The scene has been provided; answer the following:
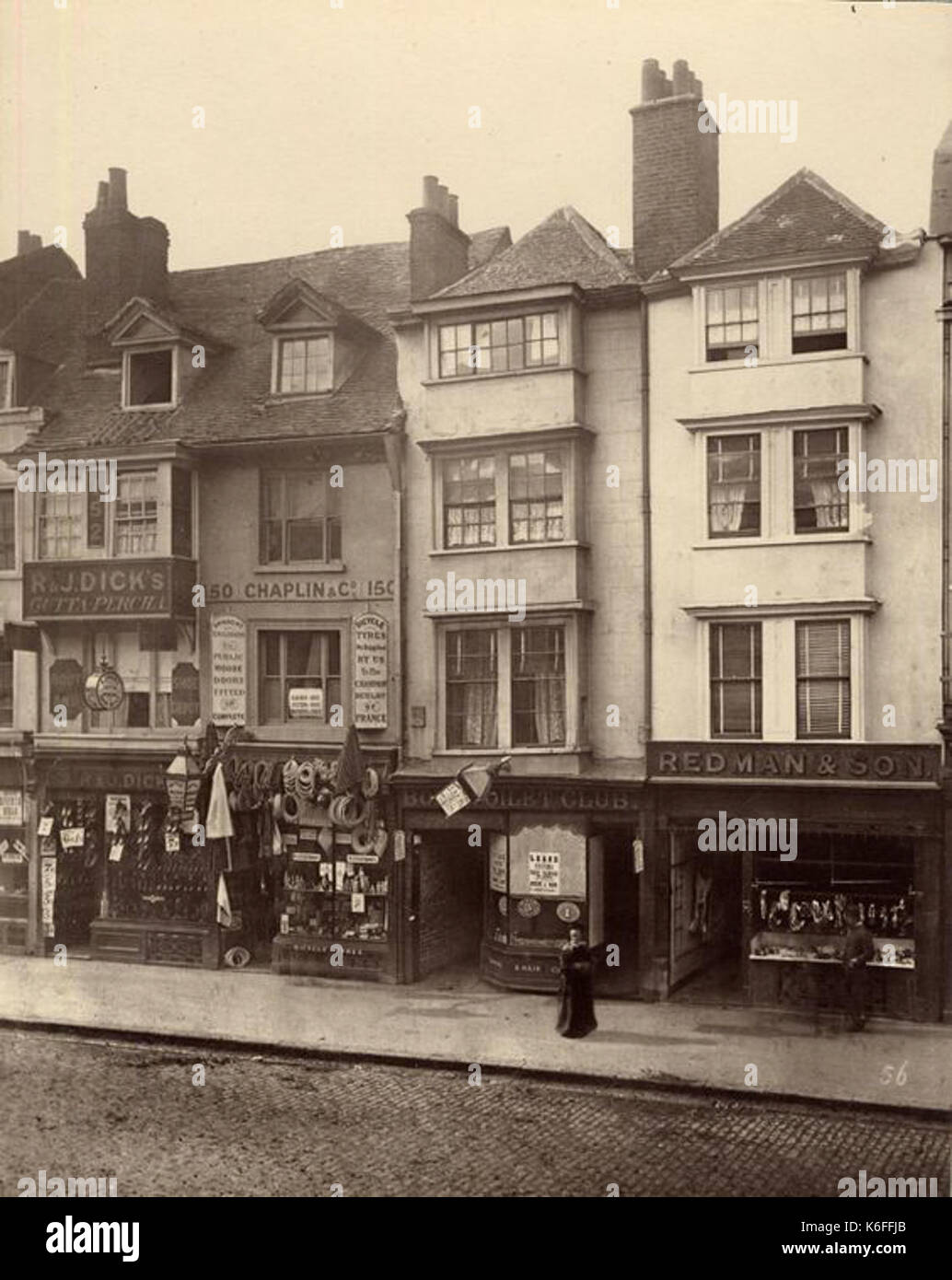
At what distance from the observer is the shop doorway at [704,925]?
18828 mm

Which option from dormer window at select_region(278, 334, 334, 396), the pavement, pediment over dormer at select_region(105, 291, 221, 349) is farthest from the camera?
pediment over dormer at select_region(105, 291, 221, 349)

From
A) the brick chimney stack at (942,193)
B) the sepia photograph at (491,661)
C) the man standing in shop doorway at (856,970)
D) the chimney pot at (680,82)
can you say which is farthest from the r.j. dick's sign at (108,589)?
the brick chimney stack at (942,193)

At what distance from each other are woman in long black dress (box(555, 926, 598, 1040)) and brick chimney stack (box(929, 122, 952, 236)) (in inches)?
400

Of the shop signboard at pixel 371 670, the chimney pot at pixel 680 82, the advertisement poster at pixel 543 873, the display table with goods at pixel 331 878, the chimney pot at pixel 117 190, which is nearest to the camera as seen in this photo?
the chimney pot at pixel 117 190

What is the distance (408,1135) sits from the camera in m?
13.0

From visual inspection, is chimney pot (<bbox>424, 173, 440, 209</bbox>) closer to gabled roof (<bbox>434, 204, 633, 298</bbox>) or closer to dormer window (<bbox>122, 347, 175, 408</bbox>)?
gabled roof (<bbox>434, 204, 633, 298</bbox>)

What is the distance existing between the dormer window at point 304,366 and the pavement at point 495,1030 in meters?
8.95

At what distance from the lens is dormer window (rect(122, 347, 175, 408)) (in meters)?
21.4

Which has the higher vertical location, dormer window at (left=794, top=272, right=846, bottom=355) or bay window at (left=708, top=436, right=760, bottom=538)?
dormer window at (left=794, top=272, right=846, bottom=355)

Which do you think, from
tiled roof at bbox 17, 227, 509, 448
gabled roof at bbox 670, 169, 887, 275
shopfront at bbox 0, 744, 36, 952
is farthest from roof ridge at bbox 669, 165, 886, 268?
shopfront at bbox 0, 744, 36, 952

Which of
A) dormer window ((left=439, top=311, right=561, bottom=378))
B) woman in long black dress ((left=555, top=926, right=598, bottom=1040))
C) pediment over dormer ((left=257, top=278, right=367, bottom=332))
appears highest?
pediment over dormer ((left=257, top=278, right=367, bottom=332))

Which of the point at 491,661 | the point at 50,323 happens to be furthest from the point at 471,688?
the point at 50,323

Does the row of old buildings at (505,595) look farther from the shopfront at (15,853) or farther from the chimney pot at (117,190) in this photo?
the chimney pot at (117,190)

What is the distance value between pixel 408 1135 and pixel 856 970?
699 centimetres
